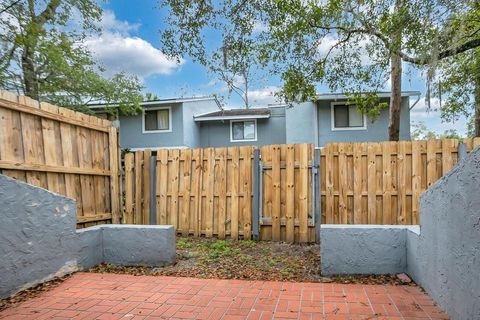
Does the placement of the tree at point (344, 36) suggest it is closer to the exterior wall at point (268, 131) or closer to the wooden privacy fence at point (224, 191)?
the wooden privacy fence at point (224, 191)

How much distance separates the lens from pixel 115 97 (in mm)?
13648

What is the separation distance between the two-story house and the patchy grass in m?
9.76

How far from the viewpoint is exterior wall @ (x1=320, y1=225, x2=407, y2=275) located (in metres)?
3.94

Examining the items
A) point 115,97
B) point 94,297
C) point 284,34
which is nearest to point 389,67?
point 284,34

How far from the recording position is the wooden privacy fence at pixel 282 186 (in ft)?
17.7

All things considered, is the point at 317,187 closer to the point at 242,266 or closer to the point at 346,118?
the point at 242,266

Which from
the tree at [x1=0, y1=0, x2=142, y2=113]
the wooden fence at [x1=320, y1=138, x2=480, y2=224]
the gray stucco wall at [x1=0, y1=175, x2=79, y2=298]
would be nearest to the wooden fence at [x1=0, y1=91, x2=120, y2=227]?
the gray stucco wall at [x1=0, y1=175, x2=79, y2=298]

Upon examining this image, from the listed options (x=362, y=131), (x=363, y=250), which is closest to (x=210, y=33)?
(x=363, y=250)

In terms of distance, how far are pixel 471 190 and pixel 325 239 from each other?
6.75 feet

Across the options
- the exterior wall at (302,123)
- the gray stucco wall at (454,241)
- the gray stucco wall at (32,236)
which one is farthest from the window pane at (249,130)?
the gray stucco wall at (454,241)

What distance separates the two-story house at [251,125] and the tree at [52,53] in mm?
2631

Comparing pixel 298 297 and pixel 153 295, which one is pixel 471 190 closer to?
pixel 298 297

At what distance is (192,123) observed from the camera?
54.5 ft

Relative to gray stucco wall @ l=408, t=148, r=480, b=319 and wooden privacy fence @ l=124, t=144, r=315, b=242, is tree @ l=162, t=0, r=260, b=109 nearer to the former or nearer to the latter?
wooden privacy fence @ l=124, t=144, r=315, b=242
